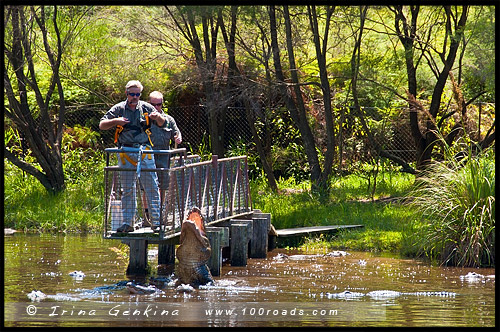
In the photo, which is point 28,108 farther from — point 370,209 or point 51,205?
point 370,209

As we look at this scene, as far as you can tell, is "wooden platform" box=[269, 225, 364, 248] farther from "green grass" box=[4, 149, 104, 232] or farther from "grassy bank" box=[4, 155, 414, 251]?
"green grass" box=[4, 149, 104, 232]

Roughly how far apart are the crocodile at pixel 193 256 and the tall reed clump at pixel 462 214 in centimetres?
342

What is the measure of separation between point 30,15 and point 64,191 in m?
3.64

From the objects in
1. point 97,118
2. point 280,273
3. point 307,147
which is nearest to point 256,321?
point 280,273

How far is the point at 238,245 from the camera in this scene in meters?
12.8

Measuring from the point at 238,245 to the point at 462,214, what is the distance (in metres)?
3.19

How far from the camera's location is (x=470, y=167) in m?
12.3

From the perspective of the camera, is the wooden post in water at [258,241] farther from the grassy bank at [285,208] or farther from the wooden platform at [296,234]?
the grassy bank at [285,208]

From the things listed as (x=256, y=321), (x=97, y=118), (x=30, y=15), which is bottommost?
(x=256, y=321)

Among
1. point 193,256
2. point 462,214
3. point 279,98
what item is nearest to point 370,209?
point 462,214

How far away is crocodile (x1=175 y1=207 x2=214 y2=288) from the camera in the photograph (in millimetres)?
10727

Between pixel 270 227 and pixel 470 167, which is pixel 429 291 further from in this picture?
pixel 270 227

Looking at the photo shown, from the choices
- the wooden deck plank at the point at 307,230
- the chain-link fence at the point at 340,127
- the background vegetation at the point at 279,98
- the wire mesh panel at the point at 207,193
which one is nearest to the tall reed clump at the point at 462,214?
the background vegetation at the point at 279,98

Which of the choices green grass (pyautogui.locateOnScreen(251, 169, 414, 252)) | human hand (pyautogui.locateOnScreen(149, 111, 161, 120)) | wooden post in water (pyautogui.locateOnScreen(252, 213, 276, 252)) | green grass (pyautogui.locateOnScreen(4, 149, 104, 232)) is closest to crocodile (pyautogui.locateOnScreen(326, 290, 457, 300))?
human hand (pyautogui.locateOnScreen(149, 111, 161, 120))
